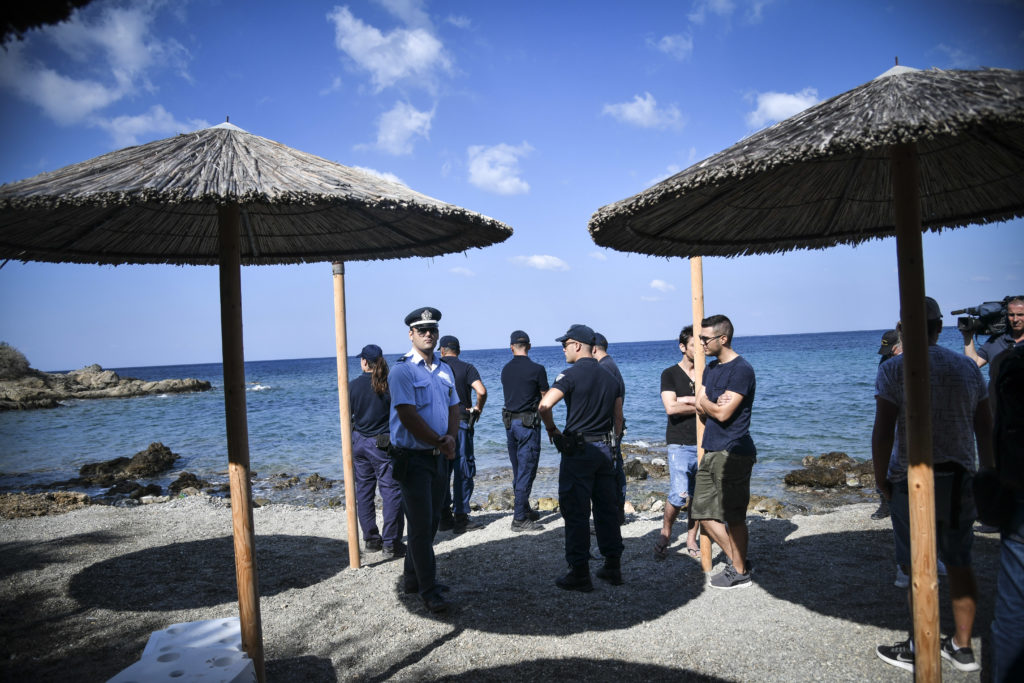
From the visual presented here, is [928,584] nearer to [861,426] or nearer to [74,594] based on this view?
[74,594]

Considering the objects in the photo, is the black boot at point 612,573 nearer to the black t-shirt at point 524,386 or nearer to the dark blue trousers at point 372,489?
the dark blue trousers at point 372,489

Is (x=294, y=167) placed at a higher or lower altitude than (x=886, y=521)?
higher

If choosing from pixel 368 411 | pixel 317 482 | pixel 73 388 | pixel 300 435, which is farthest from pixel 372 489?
pixel 73 388

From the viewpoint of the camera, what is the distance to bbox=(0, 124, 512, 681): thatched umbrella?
8.45ft

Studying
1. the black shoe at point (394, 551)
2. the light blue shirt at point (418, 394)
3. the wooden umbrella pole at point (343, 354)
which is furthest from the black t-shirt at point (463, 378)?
the light blue shirt at point (418, 394)

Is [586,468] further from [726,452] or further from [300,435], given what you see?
[300,435]

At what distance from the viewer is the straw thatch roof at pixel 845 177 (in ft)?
6.94

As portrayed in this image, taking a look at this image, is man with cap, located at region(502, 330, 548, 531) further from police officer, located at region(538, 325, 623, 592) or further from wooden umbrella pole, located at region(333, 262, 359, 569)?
wooden umbrella pole, located at region(333, 262, 359, 569)

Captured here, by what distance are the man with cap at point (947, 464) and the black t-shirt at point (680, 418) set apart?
6.49 feet

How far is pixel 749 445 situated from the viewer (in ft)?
14.6

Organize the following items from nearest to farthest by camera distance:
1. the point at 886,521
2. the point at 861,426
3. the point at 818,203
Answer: the point at 818,203 < the point at 886,521 < the point at 861,426

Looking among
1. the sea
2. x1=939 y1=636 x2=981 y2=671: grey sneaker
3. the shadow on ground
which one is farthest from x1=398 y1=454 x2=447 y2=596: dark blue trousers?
the sea

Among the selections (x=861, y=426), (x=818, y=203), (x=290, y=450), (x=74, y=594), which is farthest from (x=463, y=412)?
(x=861, y=426)

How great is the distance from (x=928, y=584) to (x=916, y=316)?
1192 mm
